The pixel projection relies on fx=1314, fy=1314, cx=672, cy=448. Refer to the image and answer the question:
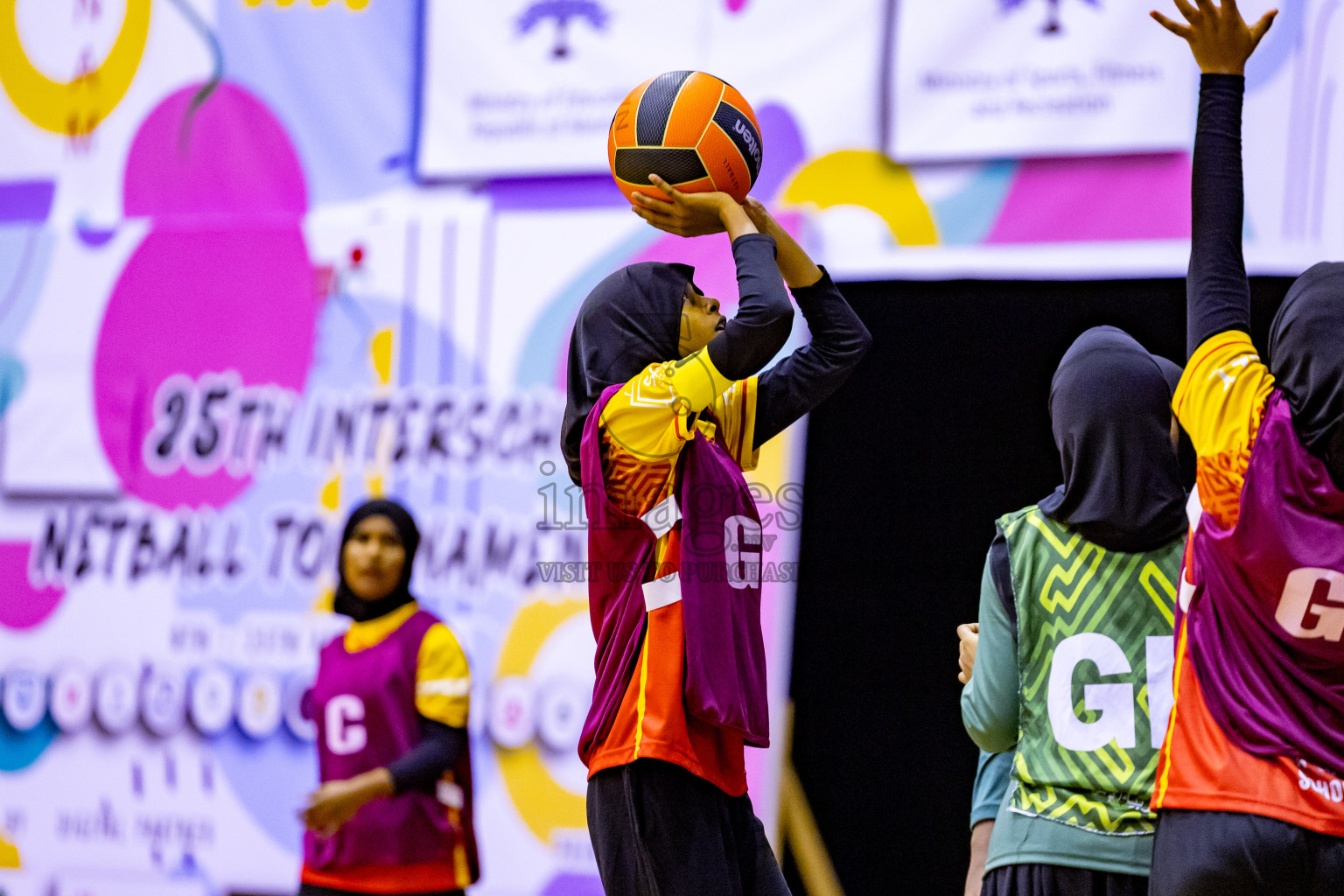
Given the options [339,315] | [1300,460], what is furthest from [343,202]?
[1300,460]

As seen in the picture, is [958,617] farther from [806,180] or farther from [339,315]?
[339,315]

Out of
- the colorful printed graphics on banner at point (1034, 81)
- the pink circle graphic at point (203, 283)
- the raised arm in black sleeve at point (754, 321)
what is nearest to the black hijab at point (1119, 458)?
the raised arm in black sleeve at point (754, 321)

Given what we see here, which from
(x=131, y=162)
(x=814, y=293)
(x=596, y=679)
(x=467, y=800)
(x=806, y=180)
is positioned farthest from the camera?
(x=131, y=162)

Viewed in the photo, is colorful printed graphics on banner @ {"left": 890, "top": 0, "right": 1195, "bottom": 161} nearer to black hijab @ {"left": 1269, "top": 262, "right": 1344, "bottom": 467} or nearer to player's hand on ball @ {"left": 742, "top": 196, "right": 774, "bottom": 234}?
player's hand on ball @ {"left": 742, "top": 196, "right": 774, "bottom": 234}

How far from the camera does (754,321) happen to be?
2.71m

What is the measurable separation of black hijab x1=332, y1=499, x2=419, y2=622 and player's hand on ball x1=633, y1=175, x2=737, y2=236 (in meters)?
1.86

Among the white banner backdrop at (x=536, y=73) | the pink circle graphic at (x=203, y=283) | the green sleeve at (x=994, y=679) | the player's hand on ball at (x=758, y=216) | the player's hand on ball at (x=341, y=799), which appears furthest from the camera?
the pink circle graphic at (x=203, y=283)

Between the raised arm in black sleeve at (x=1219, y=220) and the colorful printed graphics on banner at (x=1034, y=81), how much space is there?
9.25 ft

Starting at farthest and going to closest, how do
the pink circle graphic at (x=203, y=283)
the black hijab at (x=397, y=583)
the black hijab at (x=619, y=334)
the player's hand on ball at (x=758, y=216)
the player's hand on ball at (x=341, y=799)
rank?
the pink circle graphic at (x=203, y=283)
the black hijab at (x=397, y=583)
the player's hand on ball at (x=341, y=799)
the player's hand on ball at (x=758, y=216)
the black hijab at (x=619, y=334)

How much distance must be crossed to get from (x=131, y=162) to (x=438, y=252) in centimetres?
165

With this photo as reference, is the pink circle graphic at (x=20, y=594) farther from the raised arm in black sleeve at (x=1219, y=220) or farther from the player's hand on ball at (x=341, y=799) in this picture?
the raised arm in black sleeve at (x=1219, y=220)

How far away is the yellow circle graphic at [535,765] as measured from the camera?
5.29 meters

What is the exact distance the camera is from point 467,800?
13.1 ft

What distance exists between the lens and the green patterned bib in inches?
101
